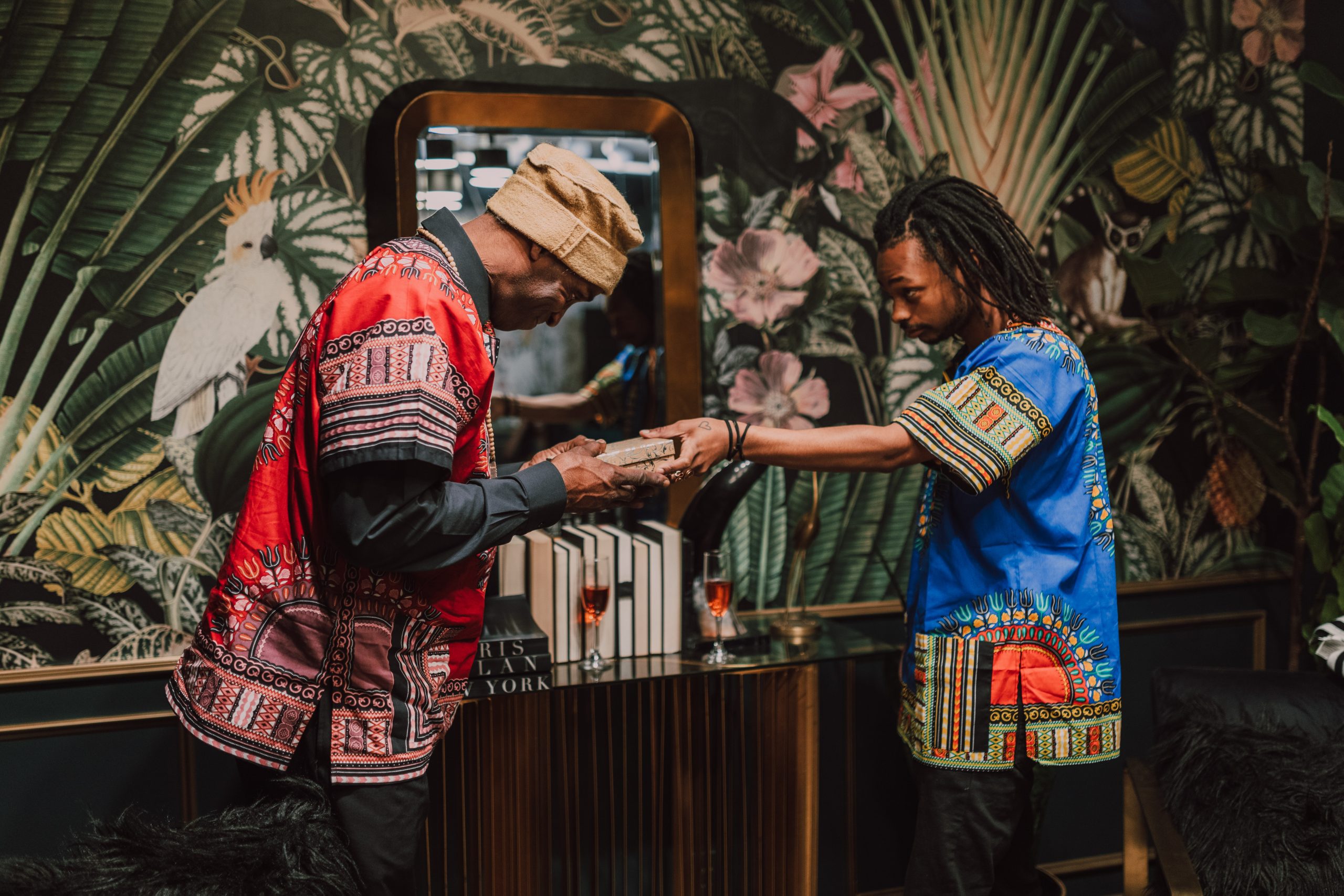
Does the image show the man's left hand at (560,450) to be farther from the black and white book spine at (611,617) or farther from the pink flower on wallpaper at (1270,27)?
the pink flower on wallpaper at (1270,27)

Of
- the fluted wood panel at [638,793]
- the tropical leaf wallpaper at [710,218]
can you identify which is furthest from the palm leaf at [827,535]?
the fluted wood panel at [638,793]

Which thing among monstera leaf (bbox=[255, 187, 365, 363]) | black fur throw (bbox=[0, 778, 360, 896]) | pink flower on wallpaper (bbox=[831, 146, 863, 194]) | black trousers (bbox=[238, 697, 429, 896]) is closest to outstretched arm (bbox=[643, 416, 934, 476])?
black trousers (bbox=[238, 697, 429, 896])

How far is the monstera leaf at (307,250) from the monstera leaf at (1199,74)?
7.42ft

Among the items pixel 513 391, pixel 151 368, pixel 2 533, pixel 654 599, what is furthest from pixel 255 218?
pixel 654 599

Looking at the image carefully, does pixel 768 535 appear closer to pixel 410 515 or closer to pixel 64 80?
pixel 410 515

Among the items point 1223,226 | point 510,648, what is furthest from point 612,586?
point 1223,226

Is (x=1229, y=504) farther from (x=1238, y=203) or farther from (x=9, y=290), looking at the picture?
(x=9, y=290)

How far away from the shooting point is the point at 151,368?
7.61 ft

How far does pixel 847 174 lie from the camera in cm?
271

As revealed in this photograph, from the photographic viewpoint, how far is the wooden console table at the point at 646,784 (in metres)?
2.22

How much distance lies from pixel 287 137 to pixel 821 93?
1304mm

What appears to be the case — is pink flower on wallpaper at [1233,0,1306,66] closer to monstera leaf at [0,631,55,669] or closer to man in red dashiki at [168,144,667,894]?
man in red dashiki at [168,144,667,894]

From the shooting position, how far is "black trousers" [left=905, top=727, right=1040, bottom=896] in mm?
1825

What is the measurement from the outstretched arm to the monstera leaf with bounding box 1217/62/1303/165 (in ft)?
6.10
